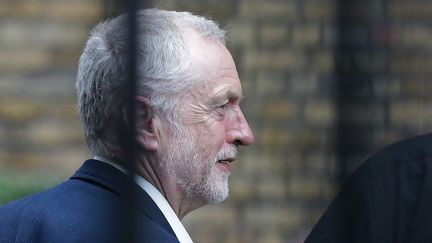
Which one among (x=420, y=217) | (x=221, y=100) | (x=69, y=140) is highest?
(x=221, y=100)

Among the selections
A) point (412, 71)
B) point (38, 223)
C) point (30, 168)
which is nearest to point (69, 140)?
point (30, 168)

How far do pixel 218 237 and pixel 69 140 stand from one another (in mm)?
636

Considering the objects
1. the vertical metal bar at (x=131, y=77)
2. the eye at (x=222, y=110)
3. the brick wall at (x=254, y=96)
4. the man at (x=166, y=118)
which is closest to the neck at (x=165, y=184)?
the man at (x=166, y=118)

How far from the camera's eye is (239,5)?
459cm

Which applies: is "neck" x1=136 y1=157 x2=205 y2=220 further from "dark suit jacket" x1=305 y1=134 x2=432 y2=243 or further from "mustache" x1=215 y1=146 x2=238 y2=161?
"dark suit jacket" x1=305 y1=134 x2=432 y2=243

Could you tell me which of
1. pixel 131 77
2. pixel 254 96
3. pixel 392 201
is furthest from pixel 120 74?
pixel 254 96

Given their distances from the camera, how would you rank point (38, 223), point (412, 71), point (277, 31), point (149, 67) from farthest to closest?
point (277, 31) < point (412, 71) < point (149, 67) < point (38, 223)

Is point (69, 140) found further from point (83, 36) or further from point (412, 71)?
point (412, 71)

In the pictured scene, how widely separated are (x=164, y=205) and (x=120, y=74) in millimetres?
297

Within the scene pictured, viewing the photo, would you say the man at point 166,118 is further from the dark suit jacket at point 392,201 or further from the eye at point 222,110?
the dark suit jacket at point 392,201

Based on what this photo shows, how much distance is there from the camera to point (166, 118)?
2.85 meters

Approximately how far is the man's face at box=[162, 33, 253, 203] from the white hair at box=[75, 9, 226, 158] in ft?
0.12

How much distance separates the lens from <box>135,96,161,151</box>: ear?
9.24ft

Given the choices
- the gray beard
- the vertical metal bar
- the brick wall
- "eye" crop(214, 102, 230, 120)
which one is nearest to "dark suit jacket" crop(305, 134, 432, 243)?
the gray beard
